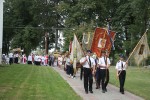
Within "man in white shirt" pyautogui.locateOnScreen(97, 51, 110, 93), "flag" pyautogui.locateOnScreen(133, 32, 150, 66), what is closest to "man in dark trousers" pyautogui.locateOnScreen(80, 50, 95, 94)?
"man in white shirt" pyautogui.locateOnScreen(97, 51, 110, 93)

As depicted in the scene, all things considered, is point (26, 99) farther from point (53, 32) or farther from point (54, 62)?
point (53, 32)

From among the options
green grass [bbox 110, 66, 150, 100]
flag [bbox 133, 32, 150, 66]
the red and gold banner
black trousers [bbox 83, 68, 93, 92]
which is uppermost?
the red and gold banner

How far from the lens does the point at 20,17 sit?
86.8 m

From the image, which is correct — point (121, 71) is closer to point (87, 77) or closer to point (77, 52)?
point (87, 77)

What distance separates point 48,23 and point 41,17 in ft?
6.09

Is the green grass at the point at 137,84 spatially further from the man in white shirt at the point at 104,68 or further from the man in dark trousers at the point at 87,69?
the man in dark trousers at the point at 87,69

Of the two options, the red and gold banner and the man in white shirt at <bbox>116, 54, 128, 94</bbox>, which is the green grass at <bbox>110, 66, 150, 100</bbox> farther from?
the red and gold banner

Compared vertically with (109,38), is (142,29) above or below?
above

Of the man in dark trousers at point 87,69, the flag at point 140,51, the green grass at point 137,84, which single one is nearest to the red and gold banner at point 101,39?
the green grass at point 137,84

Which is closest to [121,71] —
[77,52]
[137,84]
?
[77,52]

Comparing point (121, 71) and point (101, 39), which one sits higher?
point (101, 39)

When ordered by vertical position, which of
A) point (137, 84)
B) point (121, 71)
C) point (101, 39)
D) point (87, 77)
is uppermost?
point (101, 39)

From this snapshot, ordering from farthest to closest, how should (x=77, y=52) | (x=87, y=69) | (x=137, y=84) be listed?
(x=137, y=84)
(x=77, y=52)
(x=87, y=69)

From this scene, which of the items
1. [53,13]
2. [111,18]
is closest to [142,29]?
[111,18]
